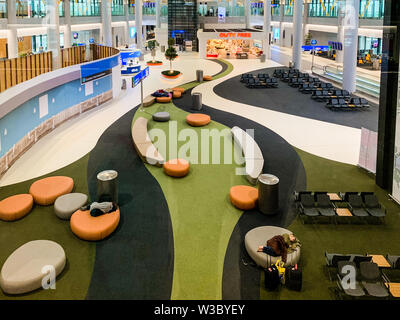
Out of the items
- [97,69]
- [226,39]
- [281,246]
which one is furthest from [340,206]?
[226,39]

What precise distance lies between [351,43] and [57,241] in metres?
23.4

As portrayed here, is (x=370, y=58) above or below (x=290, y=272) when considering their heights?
above

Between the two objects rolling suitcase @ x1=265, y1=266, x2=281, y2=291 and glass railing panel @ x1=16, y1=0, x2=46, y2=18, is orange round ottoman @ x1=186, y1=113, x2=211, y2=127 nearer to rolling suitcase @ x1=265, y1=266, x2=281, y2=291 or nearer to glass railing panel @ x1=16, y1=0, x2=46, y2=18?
rolling suitcase @ x1=265, y1=266, x2=281, y2=291

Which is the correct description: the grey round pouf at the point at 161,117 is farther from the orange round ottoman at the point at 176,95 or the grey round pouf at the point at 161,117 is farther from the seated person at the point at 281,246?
the seated person at the point at 281,246

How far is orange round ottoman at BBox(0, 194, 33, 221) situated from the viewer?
387 inches

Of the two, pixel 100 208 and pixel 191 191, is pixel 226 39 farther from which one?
pixel 100 208

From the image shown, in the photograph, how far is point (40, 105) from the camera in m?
16.0

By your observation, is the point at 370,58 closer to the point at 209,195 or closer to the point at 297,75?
the point at 297,75

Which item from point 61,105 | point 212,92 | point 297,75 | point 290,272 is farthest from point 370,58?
point 290,272

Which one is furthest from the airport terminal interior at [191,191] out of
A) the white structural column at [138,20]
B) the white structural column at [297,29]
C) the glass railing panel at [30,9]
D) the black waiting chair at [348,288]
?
the white structural column at [138,20]

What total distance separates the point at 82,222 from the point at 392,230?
7693mm

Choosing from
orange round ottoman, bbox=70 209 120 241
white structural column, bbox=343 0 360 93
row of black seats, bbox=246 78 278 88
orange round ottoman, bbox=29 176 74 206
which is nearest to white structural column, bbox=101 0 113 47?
row of black seats, bbox=246 78 278 88

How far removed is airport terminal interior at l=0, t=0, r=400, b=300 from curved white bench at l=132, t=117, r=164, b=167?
3.4 inches

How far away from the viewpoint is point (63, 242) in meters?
8.94
